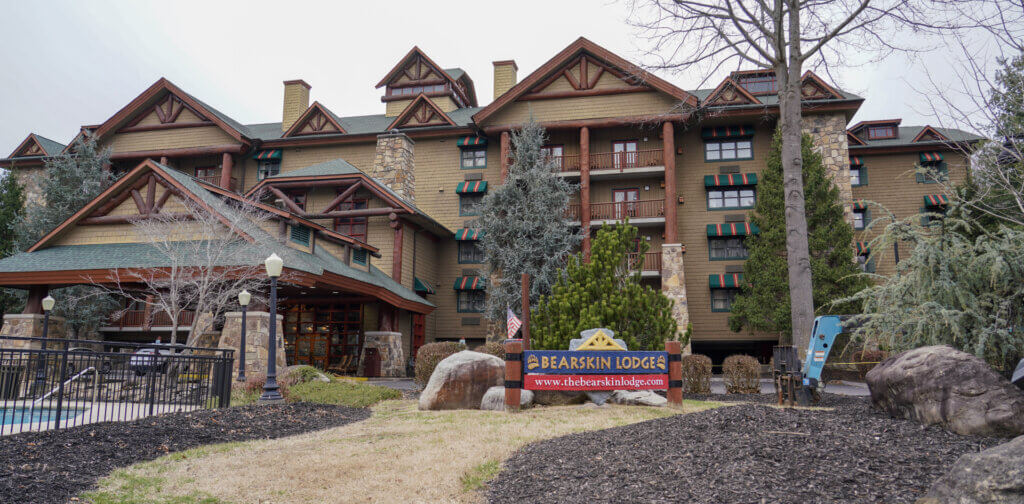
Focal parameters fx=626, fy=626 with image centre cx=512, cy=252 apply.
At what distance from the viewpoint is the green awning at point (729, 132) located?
2820 centimetres

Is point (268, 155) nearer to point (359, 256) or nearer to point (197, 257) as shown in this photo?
point (359, 256)

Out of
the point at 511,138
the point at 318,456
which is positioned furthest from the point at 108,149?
the point at 318,456

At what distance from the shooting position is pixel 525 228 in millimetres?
25625

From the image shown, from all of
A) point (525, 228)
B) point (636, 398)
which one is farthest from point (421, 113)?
point (636, 398)

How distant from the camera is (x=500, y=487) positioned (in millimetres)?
6102

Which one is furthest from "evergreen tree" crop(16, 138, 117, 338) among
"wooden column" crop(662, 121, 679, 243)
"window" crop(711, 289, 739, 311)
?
"window" crop(711, 289, 739, 311)

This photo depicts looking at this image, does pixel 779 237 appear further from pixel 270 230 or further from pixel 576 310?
pixel 270 230

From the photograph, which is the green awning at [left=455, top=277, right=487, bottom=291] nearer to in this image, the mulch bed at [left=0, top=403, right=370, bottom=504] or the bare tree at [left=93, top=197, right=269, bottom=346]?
the bare tree at [left=93, top=197, right=269, bottom=346]

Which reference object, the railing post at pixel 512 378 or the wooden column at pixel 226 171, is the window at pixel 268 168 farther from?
the railing post at pixel 512 378

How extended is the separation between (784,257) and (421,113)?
18.1m

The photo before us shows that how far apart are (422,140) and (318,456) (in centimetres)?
2522

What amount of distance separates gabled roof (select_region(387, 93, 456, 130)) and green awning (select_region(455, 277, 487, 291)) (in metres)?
7.68

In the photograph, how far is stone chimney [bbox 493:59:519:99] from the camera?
3328 centimetres

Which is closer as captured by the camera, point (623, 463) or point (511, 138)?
point (623, 463)
